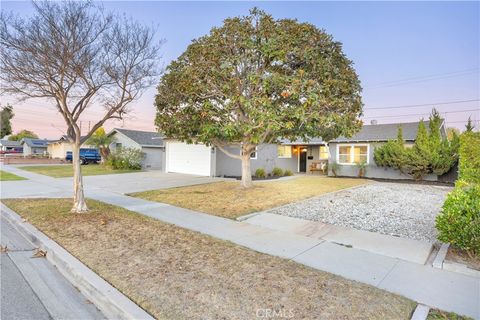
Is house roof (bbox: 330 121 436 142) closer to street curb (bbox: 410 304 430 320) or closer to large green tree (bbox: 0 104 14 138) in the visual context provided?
street curb (bbox: 410 304 430 320)

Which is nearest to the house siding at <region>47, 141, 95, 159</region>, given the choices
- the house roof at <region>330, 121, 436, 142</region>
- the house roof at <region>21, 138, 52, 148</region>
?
the house roof at <region>21, 138, 52, 148</region>

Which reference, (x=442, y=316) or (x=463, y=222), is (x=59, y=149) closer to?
(x=463, y=222)

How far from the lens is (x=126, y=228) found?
5707mm

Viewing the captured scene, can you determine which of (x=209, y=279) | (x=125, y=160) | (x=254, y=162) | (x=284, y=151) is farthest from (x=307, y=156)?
(x=209, y=279)

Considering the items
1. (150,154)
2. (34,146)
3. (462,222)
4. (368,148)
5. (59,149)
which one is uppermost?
(34,146)

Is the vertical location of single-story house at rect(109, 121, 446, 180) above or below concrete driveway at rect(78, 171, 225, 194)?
above

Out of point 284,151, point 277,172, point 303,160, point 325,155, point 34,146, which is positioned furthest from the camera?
point 34,146

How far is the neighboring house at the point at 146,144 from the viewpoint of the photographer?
2405 centimetres

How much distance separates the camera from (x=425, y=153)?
47.7ft

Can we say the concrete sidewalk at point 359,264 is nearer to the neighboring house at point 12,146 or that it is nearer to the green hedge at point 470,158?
the green hedge at point 470,158

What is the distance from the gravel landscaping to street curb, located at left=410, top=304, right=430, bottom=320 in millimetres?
2964

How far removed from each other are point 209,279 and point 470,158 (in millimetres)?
10782

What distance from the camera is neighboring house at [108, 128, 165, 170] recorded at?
947 inches
